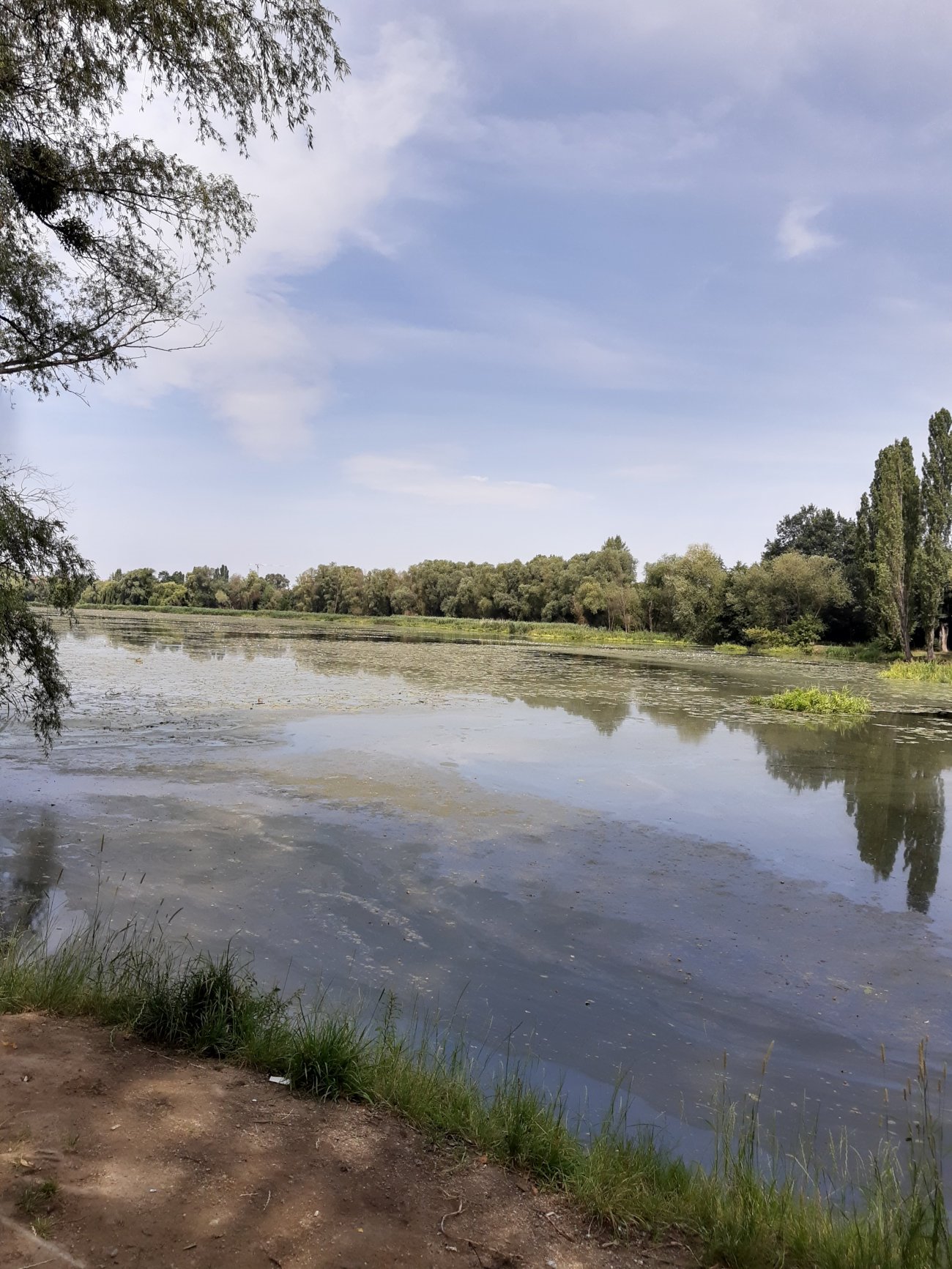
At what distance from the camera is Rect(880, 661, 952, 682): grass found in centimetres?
3322

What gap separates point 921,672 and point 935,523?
8.77 m

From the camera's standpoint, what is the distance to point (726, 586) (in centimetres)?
5891

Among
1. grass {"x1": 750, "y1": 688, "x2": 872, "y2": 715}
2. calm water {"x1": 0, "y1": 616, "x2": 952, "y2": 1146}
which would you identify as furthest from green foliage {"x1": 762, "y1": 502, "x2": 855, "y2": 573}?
calm water {"x1": 0, "y1": 616, "x2": 952, "y2": 1146}

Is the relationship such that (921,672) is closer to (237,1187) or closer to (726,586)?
(726,586)

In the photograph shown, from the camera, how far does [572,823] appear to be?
31.4 ft

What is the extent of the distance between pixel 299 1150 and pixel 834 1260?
6.67 ft

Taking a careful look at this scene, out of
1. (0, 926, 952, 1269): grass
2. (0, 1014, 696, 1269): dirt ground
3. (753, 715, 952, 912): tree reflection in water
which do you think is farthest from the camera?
(753, 715, 952, 912): tree reflection in water

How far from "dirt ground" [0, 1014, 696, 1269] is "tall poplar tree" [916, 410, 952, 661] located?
40931 millimetres

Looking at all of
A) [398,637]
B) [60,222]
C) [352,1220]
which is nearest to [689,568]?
[398,637]

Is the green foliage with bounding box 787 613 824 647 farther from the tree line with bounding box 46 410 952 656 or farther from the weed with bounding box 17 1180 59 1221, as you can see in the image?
the weed with bounding box 17 1180 59 1221

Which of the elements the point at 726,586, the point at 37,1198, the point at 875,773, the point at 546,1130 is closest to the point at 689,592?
the point at 726,586

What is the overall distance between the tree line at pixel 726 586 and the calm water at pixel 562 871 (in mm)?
3587

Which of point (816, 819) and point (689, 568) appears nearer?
point (816, 819)

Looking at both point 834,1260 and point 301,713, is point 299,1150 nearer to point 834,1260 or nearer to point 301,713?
point 834,1260
